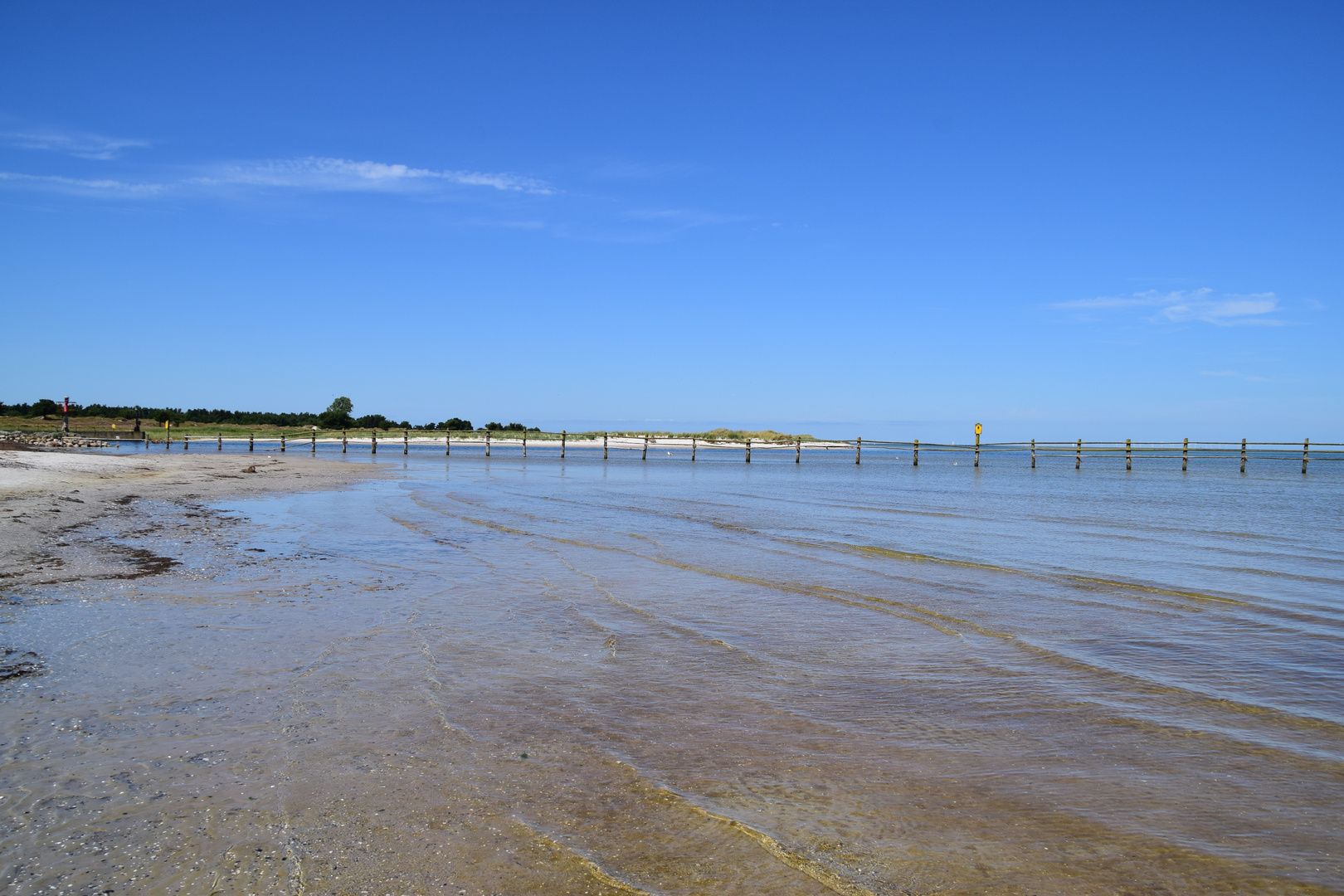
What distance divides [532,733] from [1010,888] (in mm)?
2367

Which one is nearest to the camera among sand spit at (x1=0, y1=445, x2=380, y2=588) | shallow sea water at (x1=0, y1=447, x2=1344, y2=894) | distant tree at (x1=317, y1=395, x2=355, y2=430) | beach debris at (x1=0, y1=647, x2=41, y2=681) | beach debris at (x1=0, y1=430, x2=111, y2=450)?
shallow sea water at (x1=0, y1=447, x2=1344, y2=894)

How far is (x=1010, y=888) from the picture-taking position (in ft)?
9.09

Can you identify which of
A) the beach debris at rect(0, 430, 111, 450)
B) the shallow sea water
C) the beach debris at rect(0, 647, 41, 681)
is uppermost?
the beach debris at rect(0, 430, 111, 450)

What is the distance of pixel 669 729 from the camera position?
4336mm

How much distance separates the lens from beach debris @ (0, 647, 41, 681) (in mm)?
4711

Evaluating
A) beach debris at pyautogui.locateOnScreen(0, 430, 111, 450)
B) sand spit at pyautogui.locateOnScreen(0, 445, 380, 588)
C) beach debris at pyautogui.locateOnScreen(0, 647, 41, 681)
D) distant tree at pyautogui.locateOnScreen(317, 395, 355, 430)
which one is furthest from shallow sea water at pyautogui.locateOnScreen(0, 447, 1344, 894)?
distant tree at pyautogui.locateOnScreen(317, 395, 355, 430)

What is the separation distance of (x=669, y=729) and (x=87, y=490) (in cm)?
1728

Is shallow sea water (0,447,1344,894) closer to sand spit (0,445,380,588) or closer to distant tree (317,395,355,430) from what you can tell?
sand spit (0,445,380,588)

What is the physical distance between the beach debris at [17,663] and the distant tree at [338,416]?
77.7 metres

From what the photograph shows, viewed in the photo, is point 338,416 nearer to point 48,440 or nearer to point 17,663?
point 48,440

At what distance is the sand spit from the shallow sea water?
909 millimetres

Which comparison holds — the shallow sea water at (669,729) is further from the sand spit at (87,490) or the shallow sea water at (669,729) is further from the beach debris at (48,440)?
the beach debris at (48,440)

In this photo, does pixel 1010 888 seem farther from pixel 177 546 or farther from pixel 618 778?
pixel 177 546

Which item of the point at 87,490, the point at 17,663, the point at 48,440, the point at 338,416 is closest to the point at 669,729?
the point at 17,663
